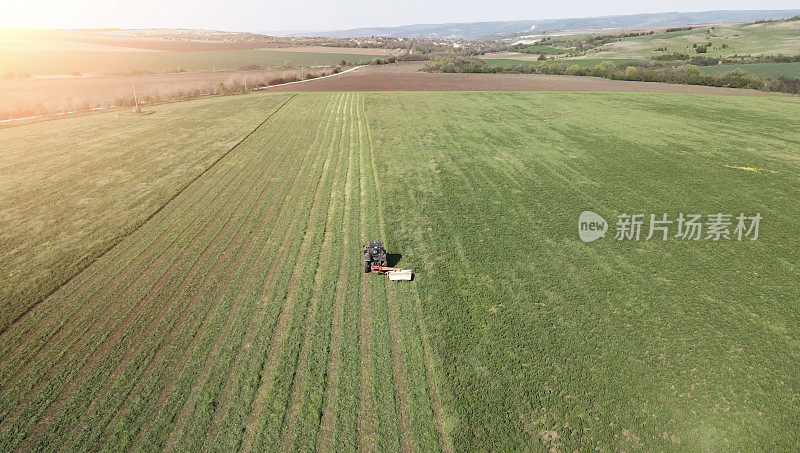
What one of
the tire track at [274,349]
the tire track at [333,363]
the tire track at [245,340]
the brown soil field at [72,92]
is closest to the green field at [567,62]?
the brown soil field at [72,92]

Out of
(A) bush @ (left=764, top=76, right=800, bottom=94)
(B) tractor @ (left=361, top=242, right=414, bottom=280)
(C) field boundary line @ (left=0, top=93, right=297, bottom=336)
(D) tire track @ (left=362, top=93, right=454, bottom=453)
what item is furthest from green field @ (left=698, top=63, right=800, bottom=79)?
(C) field boundary line @ (left=0, top=93, right=297, bottom=336)

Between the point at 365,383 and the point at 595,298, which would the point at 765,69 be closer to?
the point at 595,298

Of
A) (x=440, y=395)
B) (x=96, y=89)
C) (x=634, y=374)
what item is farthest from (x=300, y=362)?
(x=96, y=89)

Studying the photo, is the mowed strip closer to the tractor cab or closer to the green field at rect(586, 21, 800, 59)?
the tractor cab

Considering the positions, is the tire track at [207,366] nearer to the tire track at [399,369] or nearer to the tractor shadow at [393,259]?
the tire track at [399,369]

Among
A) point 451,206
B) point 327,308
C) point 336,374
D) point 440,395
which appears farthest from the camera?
point 451,206

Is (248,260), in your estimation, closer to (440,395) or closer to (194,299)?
(194,299)

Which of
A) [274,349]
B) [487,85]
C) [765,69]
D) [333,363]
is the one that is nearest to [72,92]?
[487,85]
